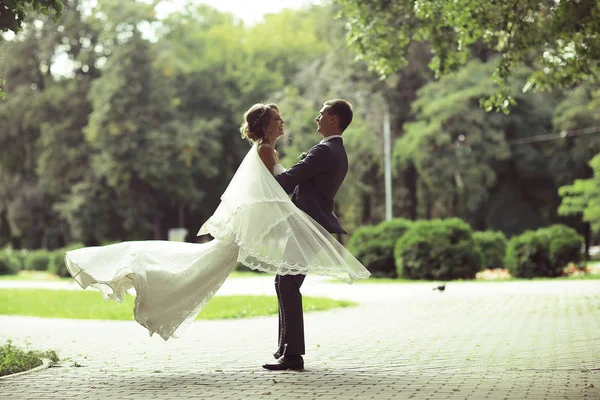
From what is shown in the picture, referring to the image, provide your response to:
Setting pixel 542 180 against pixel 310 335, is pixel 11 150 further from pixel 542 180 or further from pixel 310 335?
pixel 310 335

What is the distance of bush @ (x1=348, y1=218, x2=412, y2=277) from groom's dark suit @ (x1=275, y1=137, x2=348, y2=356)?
2087 cm

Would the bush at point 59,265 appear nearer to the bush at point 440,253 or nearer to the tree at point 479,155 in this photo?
the tree at point 479,155

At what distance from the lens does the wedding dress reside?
7848 mm

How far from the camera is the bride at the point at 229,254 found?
785cm

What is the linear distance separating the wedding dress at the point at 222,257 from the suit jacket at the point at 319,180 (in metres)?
0.12

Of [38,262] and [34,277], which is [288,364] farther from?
[38,262]

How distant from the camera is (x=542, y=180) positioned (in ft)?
161

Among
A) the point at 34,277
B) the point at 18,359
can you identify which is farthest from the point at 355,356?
the point at 34,277

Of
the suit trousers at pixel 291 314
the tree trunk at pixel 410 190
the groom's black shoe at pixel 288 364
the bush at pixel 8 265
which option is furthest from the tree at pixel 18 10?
the tree trunk at pixel 410 190

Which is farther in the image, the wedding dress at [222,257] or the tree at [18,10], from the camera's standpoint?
the tree at [18,10]

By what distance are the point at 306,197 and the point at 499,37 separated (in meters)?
8.01

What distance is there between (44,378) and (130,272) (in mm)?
1344

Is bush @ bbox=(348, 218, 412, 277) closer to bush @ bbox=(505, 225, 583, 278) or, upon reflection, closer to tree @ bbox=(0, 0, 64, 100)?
bush @ bbox=(505, 225, 583, 278)

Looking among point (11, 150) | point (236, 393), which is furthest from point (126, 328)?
point (11, 150)
